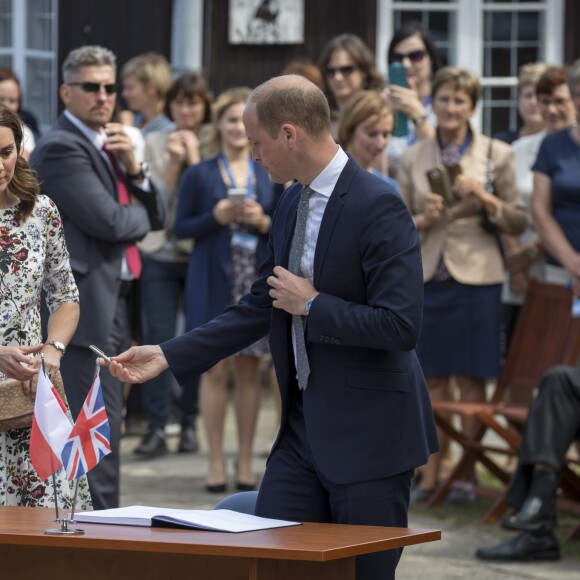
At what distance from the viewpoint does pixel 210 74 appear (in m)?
12.6

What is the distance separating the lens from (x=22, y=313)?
497 cm

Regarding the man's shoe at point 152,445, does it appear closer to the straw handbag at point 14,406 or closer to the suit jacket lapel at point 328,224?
the straw handbag at point 14,406

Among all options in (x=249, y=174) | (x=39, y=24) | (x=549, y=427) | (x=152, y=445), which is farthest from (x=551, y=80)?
(x=39, y=24)

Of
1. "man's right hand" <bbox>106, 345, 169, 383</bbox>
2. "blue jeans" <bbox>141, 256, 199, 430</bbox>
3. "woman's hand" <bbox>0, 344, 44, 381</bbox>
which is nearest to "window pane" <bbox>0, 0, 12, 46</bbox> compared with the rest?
"blue jeans" <bbox>141, 256, 199, 430</bbox>

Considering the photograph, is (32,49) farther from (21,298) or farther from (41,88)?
(21,298)

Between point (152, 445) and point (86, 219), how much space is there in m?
3.35

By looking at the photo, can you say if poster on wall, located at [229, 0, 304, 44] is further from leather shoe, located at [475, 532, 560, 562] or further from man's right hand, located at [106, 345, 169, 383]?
man's right hand, located at [106, 345, 169, 383]

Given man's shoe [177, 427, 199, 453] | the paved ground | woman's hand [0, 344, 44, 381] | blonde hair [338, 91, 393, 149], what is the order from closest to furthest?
woman's hand [0, 344, 44, 381] < the paved ground < blonde hair [338, 91, 393, 149] < man's shoe [177, 427, 199, 453]

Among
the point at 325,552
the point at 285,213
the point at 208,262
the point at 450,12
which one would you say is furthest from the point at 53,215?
the point at 450,12

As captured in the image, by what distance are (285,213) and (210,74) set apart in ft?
27.1

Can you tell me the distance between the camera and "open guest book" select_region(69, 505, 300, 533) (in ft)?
12.7

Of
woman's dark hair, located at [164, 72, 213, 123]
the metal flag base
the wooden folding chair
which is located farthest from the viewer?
woman's dark hair, located at [164, 72, 213, 123]

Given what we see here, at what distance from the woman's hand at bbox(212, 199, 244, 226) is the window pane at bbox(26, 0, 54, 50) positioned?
444 cm

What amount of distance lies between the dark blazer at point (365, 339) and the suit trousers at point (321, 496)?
6cm
